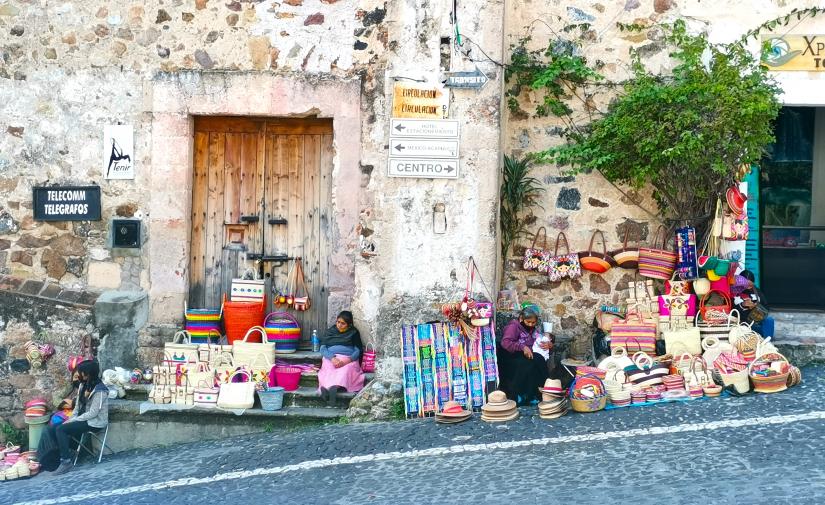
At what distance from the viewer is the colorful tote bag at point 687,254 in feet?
25.4

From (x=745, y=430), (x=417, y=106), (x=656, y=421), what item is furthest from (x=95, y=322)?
(x=745, y=430)

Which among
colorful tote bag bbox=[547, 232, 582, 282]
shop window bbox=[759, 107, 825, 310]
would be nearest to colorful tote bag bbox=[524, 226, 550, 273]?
colorful tote bag bbox=[547, 232, 582, 282]

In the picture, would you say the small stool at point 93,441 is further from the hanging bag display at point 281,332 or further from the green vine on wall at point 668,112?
the green vine on wall at point 668,112

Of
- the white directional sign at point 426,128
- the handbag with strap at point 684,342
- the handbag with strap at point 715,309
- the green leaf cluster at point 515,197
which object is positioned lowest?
the handbag with strap at point 684,342

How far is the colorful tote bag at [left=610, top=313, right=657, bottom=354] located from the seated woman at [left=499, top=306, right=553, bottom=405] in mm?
558

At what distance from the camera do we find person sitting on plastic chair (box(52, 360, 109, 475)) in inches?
287

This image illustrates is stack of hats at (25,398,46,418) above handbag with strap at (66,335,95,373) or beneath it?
→ beneath

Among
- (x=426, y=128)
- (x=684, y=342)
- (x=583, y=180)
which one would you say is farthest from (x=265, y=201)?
(x=684, y=342)

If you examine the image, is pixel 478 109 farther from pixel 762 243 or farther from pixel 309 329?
pixel 762 243

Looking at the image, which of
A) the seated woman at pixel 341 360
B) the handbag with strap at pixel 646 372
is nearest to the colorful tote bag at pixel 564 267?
the handbag with strap at pixel 646 372

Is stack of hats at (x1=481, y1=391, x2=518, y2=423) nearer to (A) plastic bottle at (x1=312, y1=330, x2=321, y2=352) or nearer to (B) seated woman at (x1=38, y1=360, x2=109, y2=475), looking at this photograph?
(A) plastic bottle at (x1=312, y1=330, x2=321, y2=352)

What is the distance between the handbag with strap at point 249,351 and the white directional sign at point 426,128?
81.3 inches

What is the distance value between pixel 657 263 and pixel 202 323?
13.2 feet

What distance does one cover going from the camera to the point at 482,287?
24.2 ft
